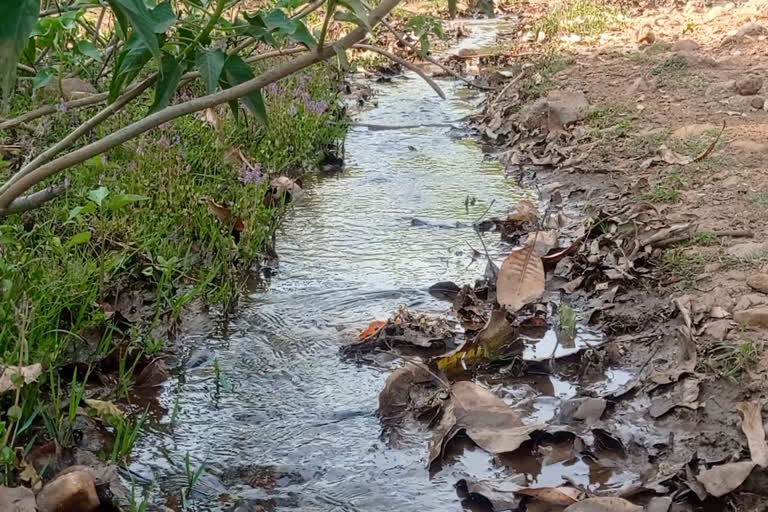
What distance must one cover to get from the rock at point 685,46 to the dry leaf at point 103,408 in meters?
5.74

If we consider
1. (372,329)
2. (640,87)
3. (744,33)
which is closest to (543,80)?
(640,87)

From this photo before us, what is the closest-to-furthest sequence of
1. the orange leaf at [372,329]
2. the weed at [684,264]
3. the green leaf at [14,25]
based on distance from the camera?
the green leaf at [14,25] → the orange leaf at [372,329] → the weed at [684,264]

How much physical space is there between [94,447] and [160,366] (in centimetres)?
47

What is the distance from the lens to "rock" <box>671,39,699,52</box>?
7.07 meters

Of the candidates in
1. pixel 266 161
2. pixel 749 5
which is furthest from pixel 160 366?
pixel 749 5

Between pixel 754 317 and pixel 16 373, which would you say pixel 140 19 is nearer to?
pixel 16 373

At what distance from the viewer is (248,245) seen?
3.74 meters

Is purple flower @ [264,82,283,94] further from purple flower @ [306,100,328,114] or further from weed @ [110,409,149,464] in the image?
weed @ [110,409,149,464]

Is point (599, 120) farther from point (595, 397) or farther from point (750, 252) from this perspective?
point (595, 397)

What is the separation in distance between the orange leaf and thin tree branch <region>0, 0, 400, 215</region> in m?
1.65

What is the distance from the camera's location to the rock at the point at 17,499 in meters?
2.00

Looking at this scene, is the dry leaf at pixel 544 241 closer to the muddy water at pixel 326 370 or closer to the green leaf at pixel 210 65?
the muddy water at pixel 326 370

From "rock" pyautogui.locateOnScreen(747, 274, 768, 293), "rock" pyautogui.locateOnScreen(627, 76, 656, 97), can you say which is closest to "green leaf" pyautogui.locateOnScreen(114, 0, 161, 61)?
"rock" pyautogui.locateOnScreen(747, 274, 768, 293)

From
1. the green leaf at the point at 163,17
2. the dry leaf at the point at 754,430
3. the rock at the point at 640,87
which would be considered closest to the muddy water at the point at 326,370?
the dry leaf at the point at 754,430
